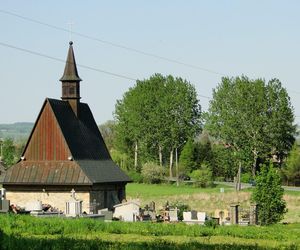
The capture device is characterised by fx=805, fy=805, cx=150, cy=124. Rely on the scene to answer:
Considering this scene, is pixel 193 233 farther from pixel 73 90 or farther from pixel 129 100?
pixel 129 100

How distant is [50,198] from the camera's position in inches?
1967

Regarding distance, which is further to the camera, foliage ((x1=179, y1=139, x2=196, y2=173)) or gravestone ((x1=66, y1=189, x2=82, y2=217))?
foliage ((x1=179, y1=139, x2=196, y2=173))

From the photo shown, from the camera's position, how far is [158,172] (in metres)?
96.9

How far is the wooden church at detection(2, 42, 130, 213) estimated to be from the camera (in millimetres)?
49594

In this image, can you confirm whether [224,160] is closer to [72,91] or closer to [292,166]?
[292,166]

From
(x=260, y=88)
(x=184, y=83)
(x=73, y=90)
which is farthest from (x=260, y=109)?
(x=73, y=90)

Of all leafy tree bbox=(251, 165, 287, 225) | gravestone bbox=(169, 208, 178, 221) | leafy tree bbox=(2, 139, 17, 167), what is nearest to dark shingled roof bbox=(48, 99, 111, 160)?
gravestone bbox=(169, 208, 178, 221)

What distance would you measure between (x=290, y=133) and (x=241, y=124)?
7533mm

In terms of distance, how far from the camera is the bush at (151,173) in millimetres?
96438

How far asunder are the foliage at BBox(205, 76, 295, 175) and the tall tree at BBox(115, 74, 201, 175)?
6974 millimetres

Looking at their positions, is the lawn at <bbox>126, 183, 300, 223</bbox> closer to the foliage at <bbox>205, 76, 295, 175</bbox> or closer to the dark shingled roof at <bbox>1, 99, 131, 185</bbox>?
the dark shingled roof at <bbox>1, 99, 131, 185</bbox>

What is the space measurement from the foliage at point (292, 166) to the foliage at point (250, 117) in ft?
9.07

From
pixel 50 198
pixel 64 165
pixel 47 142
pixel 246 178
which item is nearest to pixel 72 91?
pixel 47 142

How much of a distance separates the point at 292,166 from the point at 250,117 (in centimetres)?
726
